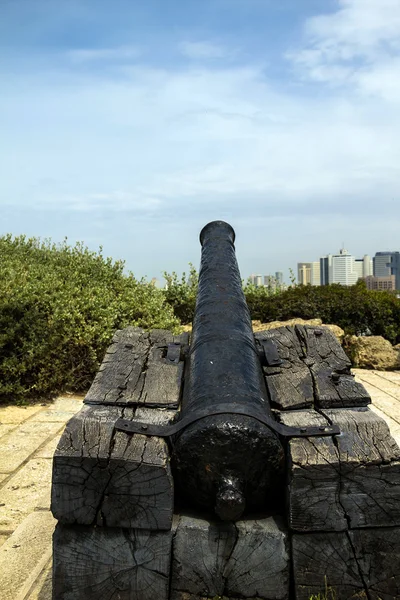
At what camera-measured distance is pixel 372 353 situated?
354 inches

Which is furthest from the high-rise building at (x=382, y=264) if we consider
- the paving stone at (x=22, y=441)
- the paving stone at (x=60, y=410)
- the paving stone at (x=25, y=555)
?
the paving stone at (x=25, y=555)

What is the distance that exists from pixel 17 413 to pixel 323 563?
4635mm

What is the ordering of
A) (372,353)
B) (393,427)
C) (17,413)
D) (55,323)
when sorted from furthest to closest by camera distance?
(372,353)
(55,323)
(17,413)
(393,427)

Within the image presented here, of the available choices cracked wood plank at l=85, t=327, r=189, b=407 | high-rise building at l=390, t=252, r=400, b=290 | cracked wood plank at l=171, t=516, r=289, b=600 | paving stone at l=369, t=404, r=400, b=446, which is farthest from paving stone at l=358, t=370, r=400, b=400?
high-rise building at l=390, t=252, r=400, b=290

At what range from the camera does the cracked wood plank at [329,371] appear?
10.1 feet

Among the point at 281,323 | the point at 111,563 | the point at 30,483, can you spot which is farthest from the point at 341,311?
the point at 111,563

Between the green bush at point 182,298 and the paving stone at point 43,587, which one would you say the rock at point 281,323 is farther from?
the paving stone at point 43,587

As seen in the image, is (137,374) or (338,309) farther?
(338,309)

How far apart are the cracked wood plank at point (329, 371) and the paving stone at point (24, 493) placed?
83.8 inches

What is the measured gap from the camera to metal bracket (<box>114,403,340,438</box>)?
261 centimetres

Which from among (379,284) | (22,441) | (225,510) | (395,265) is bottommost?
(22,441)

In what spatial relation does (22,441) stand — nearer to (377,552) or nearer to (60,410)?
(60,410)

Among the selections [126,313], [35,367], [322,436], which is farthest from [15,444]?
[322,436]

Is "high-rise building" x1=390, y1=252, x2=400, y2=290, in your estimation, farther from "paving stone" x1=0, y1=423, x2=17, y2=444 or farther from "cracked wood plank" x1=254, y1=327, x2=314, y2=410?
"cracked wood plank" x1=254, y1=327, x2=314, y2=410
